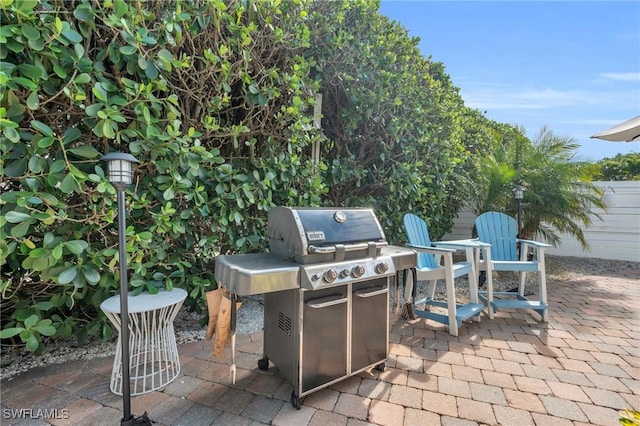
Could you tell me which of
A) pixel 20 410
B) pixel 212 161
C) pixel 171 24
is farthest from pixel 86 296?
pixel 171 24

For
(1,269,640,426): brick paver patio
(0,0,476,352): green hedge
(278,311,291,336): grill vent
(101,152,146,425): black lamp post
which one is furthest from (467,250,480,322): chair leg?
(101,152,146,425): black lamp post

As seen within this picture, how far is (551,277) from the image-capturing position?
5543mm

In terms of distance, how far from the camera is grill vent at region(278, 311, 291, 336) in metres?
1.98

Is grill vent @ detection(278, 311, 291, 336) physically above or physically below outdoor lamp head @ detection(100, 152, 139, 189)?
below

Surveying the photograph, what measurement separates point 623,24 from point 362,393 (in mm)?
5802

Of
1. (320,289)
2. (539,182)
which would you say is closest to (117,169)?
(320,289)

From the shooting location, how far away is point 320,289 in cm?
193

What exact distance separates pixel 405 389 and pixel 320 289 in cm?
100

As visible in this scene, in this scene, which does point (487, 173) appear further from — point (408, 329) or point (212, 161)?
point (212, 161)

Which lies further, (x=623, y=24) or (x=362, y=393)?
(x=623, y=24)

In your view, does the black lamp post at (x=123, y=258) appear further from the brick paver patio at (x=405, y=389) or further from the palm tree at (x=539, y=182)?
the palm tree at (x=539, y=182)

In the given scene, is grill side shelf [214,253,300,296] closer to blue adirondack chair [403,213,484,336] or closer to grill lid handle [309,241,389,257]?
grill lid handle [309,241,389,257]

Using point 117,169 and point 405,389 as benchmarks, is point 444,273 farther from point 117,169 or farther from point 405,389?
point 117,169

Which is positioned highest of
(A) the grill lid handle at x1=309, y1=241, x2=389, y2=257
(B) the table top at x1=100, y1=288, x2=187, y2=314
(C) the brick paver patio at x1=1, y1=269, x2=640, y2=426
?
(A) the grill lid handle at x1=309, y1=241, x2=389, y2=257
